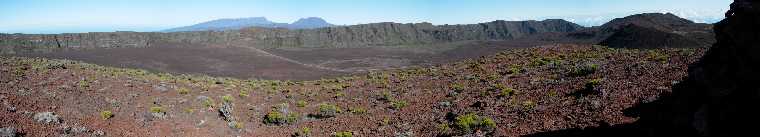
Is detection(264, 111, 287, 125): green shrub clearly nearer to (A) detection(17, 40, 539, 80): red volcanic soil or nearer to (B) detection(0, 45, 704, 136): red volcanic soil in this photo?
(B) detection(0, 45, 704, 136): red volcanic soil

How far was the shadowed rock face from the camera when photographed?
103188 millimetres

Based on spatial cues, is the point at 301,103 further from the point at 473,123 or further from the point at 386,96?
the point at 473,123

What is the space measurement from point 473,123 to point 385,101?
10964 millimetres

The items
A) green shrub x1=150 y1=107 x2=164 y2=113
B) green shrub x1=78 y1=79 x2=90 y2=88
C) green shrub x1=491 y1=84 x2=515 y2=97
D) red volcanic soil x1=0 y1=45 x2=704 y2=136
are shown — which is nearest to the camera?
red volcanic soil x1=0 y1=45 x2=704 y2=136

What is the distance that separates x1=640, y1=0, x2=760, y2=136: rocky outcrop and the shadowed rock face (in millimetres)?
107245

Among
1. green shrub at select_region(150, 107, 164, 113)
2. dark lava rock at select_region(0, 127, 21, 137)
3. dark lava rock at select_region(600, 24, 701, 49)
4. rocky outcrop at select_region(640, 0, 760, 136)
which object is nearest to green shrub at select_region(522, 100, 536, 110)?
rocky outcrop at select_region(640, 0, 760, 136)

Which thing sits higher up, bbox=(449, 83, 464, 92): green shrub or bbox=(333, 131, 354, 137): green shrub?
bbox=(449, 83, 464, 92): green shrub

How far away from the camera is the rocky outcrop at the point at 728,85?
12.0m

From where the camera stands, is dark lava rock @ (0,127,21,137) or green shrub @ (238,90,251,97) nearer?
dark lava rock @ (0,127,21,137)

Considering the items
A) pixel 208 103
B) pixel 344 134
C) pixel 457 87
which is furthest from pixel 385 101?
pixel 208 103

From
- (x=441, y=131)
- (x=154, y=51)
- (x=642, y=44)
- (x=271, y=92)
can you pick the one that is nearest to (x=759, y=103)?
(x=441, y=131)

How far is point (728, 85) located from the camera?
12.7m

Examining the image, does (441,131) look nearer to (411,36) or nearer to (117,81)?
(117,81)

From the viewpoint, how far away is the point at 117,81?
108ft
